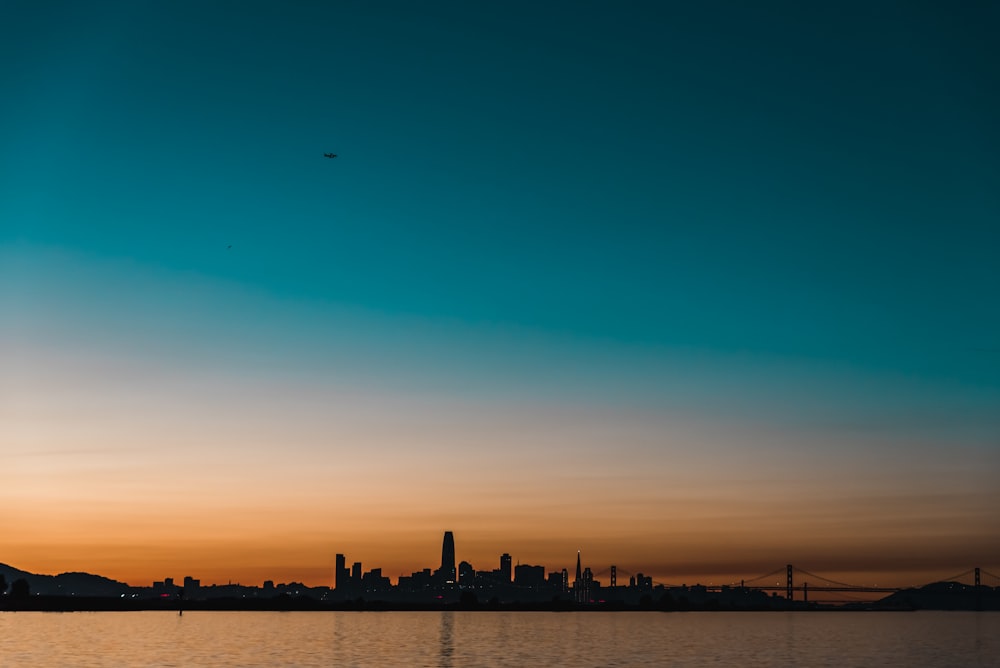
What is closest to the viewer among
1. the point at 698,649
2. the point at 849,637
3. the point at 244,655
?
the point at 244,655

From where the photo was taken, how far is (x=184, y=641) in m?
123

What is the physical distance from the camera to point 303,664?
86.1 meters

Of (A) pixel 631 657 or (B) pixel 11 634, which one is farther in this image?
(B) pixel 11 634

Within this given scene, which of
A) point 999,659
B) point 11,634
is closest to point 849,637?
point 999,659

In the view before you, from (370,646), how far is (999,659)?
61.4 meters

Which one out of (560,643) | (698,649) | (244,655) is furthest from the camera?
(560,643)

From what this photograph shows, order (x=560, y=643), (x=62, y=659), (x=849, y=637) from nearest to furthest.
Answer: (x=62, y=659)
(x=560, y=643)
(x=849, y=637)

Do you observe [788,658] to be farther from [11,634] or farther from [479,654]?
[11,634]

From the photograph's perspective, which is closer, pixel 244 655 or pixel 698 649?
pixel 244 655

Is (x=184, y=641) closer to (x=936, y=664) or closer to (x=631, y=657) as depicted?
(x=631, y=657)

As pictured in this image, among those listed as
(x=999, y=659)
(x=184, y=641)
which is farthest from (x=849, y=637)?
(x=184, y=641)

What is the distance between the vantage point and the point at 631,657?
9775cm

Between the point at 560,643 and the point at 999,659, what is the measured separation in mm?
45250

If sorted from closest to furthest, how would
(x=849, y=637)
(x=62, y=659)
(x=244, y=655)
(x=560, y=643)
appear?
(x=62, y=659), (x=244, y=655), (x=560, y=643), (x=849, y=637)
